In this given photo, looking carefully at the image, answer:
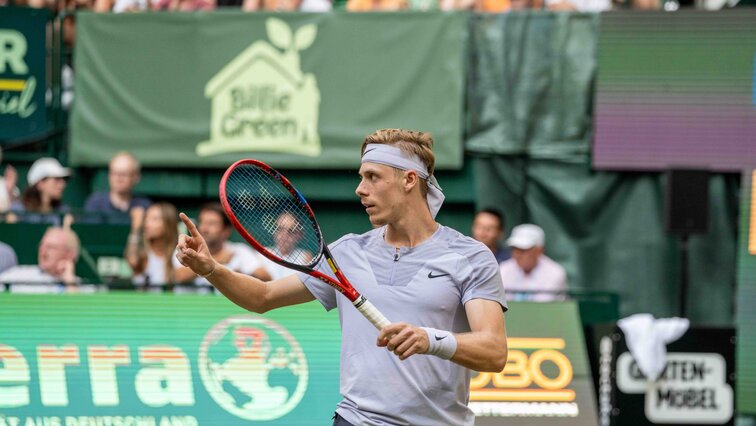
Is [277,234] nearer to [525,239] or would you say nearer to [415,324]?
[415,324]

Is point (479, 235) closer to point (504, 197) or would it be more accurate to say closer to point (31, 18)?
point (504, 197)

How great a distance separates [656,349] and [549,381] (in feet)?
3.42

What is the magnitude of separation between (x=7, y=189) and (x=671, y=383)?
5.97 metres

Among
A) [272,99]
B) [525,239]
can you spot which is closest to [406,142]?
[525,239]

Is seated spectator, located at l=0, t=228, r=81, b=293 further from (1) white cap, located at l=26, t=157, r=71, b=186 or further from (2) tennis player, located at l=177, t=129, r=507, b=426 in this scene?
(2) tennis player, located at l=177, t=129, r=507, b=426

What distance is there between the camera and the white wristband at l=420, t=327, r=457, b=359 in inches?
164

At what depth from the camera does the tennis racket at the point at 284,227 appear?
14.6 feet

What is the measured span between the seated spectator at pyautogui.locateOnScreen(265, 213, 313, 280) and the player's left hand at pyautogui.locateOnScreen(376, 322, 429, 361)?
84 centimetres

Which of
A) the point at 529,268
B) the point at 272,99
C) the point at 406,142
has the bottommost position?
the point at 529,268

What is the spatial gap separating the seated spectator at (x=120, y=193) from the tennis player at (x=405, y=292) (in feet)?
20.9

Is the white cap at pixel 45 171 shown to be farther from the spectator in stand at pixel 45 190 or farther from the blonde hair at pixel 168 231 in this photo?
the blonde hair at pixel 168 231

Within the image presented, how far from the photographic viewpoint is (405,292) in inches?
177

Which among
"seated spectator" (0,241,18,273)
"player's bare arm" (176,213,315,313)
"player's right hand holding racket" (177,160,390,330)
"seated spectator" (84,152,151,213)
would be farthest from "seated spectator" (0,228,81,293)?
"player's bare arm" (176,213,315,313)

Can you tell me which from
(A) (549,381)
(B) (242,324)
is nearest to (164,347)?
(B) (242,324)
